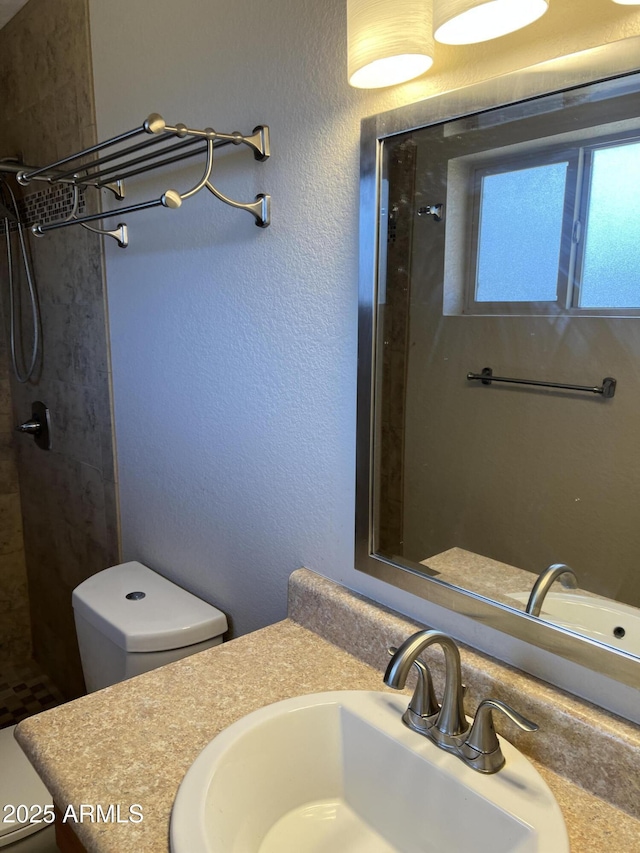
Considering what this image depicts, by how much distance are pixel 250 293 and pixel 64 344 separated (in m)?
1.05

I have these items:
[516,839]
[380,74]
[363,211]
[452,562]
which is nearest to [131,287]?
[363,211]

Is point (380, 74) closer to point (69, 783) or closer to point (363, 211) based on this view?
point (363, 211)

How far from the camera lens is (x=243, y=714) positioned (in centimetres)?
94

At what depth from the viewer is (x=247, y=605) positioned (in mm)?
1426

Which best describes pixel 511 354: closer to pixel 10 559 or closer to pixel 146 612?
pixel 146 612

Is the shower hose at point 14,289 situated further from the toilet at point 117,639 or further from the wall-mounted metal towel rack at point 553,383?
the wall-mounted metal towel rack at point 553,383

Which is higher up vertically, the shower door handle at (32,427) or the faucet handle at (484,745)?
the shower door handle at (32,427)

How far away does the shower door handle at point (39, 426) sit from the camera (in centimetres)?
225

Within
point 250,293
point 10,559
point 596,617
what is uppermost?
point 250,293

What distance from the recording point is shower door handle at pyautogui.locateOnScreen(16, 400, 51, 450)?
2250 millimetres

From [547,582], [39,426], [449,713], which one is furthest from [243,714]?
[39,426]

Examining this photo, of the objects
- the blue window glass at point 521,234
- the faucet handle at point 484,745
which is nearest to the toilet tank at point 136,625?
the faucet handle at point 484,745

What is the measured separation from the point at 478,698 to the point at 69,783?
583 millimetres

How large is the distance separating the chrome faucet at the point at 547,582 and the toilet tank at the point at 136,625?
0.80 m
